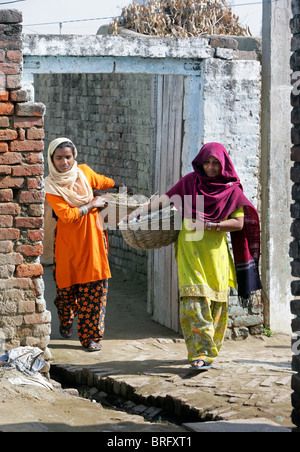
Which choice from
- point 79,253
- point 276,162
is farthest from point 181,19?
point 79,253

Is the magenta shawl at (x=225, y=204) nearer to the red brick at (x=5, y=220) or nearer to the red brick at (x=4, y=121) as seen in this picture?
the red brick at (x=5, y=220)

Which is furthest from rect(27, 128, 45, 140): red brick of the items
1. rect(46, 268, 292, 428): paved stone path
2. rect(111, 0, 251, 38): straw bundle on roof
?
rect(111, 0, 251, 38): straw bundle on roof

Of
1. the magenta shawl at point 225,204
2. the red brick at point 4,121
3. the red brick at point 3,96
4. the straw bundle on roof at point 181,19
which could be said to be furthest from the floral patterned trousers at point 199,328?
the straw bundle on roof at point 181,19

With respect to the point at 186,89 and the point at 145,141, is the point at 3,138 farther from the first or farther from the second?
the point at 145,141

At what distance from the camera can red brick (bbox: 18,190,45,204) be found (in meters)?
5.97

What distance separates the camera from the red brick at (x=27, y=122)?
591cm

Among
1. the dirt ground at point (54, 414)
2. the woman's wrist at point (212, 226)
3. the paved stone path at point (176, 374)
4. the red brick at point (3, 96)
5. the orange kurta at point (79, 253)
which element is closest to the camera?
the dirt ground at point (54, 414)

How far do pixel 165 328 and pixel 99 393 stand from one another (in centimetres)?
181

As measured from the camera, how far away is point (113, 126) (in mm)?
10203

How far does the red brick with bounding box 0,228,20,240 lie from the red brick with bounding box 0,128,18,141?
0.67 meters

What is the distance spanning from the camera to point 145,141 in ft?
30.7

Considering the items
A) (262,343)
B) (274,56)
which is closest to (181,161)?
(274,56)

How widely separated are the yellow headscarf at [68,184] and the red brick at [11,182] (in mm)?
930
